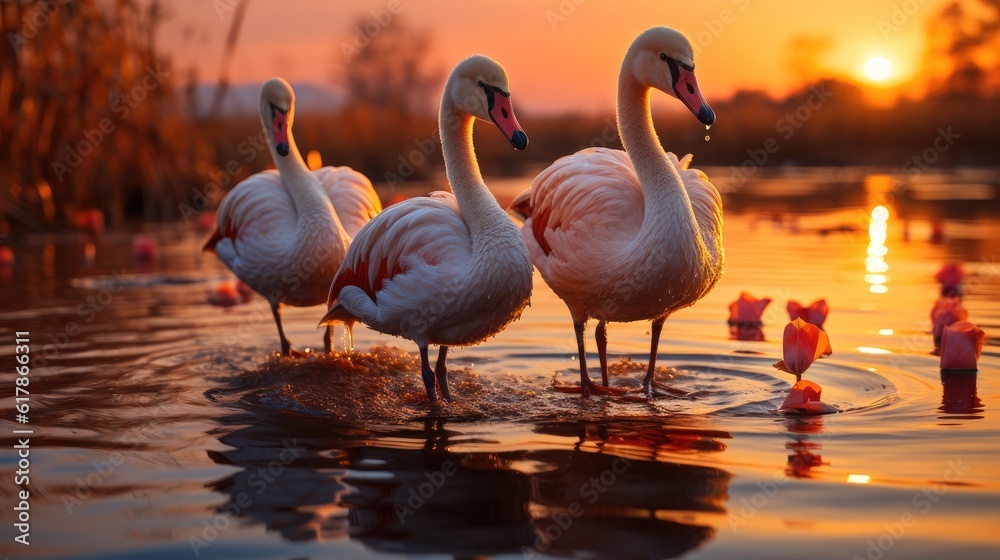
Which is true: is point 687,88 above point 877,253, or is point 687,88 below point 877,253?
above

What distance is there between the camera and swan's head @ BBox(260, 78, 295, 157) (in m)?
6.80

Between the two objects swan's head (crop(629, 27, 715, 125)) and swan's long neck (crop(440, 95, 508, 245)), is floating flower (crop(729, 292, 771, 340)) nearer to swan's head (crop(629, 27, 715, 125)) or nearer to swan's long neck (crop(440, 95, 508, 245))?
swan's head (crop(629, 27, 715, 125))

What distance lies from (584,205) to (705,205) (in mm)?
684

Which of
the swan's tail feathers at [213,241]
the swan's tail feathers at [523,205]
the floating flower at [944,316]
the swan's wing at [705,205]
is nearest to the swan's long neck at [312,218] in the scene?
the swan's tail feathers at [213,241]

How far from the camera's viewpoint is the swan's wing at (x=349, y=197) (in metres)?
6.89

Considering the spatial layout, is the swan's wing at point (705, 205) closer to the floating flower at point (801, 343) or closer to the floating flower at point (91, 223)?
the floating flower at point (801, 343)

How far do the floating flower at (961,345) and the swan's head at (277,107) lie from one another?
4021mm

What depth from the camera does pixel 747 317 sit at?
7285 millimetres

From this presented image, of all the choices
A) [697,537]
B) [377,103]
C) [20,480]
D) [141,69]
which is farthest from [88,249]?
[377,103]

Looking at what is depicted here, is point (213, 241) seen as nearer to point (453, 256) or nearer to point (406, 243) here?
point (406, 243)

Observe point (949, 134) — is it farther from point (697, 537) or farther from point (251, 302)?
point (697, 537)

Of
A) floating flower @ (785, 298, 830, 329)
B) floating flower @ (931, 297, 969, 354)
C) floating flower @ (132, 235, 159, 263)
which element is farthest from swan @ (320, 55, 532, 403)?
floating flower @ (132, 235, 159, 263)

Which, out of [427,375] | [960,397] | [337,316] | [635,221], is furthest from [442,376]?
[960,397]

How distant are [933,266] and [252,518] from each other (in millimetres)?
8461
